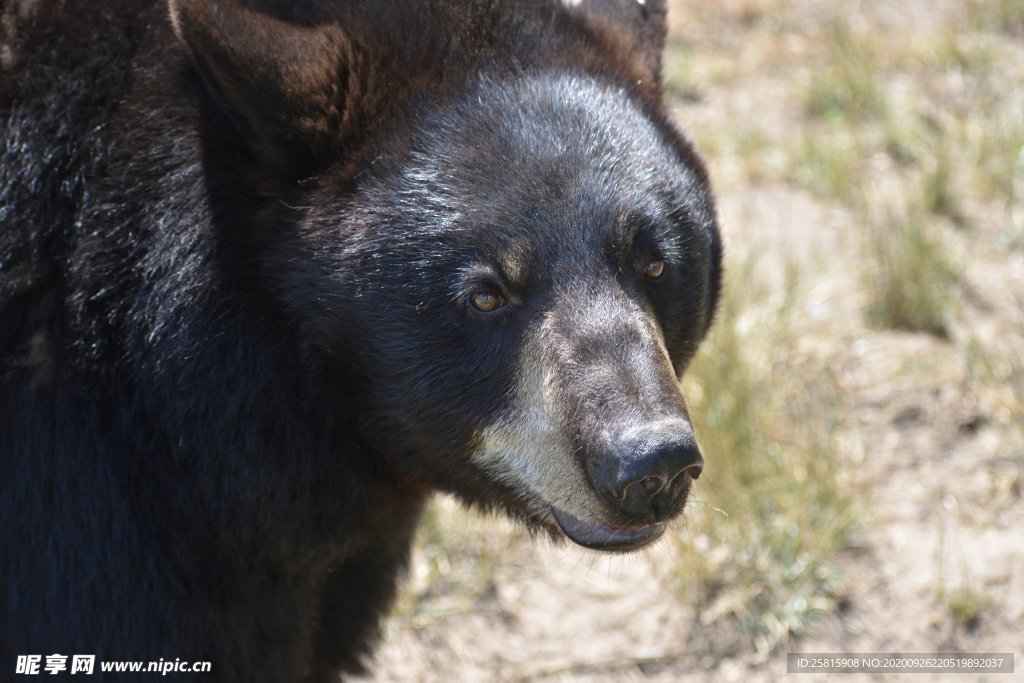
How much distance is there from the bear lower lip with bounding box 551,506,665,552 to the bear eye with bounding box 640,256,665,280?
0.70 metres

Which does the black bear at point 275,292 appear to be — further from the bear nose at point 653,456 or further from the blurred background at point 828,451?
the blurred background at point 828,451

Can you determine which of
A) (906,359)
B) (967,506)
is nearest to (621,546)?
(967,506)

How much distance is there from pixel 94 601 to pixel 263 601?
505mm

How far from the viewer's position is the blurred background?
5270mm

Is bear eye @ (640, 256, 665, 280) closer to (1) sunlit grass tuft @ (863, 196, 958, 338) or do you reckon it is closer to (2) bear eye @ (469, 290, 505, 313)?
(2) bear eye @ (469, 290, 505, 313)

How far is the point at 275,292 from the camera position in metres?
3.67

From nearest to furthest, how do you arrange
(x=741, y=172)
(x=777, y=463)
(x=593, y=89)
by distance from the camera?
1. (x=593, y=89)
2. (x=777, y=463)
3. (x=741, y=172)

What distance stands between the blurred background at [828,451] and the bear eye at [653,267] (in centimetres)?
103

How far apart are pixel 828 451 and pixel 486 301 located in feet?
8.31

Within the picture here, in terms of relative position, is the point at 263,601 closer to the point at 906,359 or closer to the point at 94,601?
the point at 94,601

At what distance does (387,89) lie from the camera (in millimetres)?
3709

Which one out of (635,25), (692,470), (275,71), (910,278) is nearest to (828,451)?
(910,278)

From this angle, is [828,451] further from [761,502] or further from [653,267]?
[653,267]

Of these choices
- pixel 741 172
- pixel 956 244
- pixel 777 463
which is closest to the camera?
pixel 777 463
